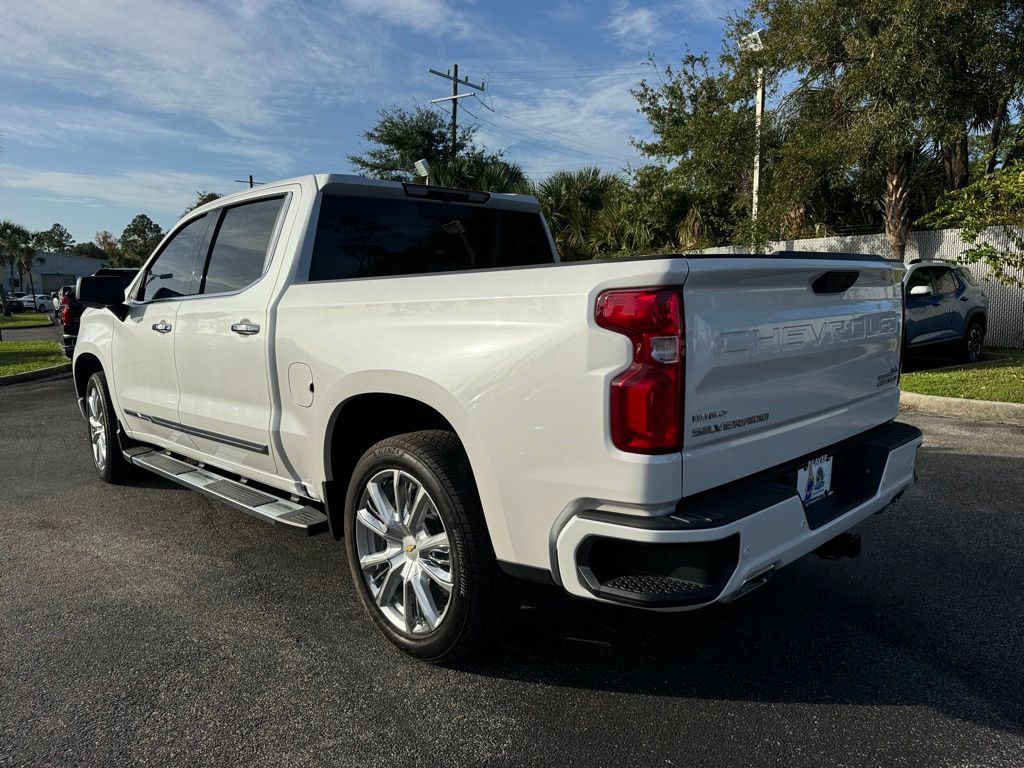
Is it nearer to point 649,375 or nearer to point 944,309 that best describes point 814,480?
point 649,375

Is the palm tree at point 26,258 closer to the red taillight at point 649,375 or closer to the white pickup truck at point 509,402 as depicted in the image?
the white pickup truck at point 509,402

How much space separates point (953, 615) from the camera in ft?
10.9

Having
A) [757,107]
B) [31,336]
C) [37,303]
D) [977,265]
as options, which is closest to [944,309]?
[977,265]

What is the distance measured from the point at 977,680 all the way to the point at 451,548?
198cm

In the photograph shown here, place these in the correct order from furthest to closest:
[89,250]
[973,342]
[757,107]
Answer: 1. [89,250]
2. [757,107]
3. [973,342]

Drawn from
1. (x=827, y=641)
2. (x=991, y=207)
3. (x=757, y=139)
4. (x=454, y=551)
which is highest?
(x=757, y=139)

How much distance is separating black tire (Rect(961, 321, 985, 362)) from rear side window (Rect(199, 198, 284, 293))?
451 inches

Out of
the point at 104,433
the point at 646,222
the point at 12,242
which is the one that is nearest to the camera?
the point at 104,433

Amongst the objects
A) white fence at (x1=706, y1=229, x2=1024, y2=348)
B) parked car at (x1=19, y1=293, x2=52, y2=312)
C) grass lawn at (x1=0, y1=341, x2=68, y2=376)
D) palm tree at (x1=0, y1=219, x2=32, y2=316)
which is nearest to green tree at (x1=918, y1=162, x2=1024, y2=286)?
white fence at (x1=706, y1=229, x2=1024, y2=348)

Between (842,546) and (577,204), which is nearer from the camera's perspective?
(842,546)

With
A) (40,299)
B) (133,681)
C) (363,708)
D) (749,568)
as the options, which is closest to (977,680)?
(749,568)

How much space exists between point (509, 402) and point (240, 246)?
2265 mm

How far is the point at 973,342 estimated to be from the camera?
12117 mm

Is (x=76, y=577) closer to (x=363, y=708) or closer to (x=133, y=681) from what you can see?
(x=133, y=681)
